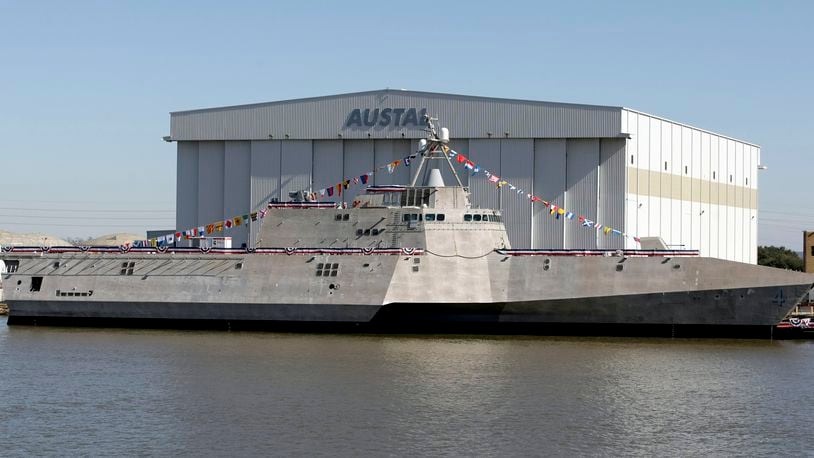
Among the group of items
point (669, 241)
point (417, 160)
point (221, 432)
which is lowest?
point (221, 432)

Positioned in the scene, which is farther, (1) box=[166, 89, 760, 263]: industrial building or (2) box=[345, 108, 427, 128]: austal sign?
(2) box=[345, 108, 427, 128]: austal sign

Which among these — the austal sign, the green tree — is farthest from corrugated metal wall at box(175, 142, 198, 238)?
the green tree

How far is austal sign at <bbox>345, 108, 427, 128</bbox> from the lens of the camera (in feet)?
182

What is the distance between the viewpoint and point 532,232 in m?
54.0

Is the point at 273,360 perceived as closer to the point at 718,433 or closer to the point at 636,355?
the point at 636,355

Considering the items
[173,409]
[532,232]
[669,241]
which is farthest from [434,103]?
[173,409]

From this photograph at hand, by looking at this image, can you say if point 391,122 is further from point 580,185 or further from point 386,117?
point 580,185

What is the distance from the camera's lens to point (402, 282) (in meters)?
40.4

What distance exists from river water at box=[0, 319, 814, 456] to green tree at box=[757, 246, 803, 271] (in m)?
57.7

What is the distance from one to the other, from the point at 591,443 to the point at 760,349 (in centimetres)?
1600

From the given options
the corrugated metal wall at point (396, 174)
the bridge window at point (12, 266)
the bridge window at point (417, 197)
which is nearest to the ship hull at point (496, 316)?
the bridge window at point (12, 266)

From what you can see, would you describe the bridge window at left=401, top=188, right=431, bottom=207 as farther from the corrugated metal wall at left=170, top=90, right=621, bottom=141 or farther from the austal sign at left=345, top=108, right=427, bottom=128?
the austal sign at left=345, top=108, right=427, bottom=128

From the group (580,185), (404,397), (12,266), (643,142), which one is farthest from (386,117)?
(404,397)

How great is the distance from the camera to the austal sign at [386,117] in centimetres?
5544
